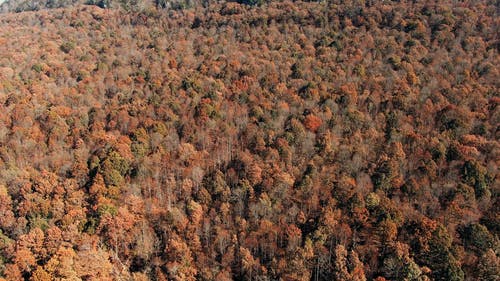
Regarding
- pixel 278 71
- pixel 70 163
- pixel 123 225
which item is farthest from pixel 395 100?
pixel 70 163

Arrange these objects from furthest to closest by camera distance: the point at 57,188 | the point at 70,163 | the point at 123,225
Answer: the point at 70,163, the point at 57,188, the point at 123,225

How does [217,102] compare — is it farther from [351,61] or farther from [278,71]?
[351,61]

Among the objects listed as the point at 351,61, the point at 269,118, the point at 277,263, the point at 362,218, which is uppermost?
the point at 351,61

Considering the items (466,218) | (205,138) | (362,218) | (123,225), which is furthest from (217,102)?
(466,218)

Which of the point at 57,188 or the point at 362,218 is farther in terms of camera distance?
the point at 57,188

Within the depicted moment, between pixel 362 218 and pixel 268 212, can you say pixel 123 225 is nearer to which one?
pixel 268 212

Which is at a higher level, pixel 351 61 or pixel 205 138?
pixel 351 61

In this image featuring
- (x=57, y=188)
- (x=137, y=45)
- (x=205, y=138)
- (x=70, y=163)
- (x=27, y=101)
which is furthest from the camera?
(x=137, y=45)
